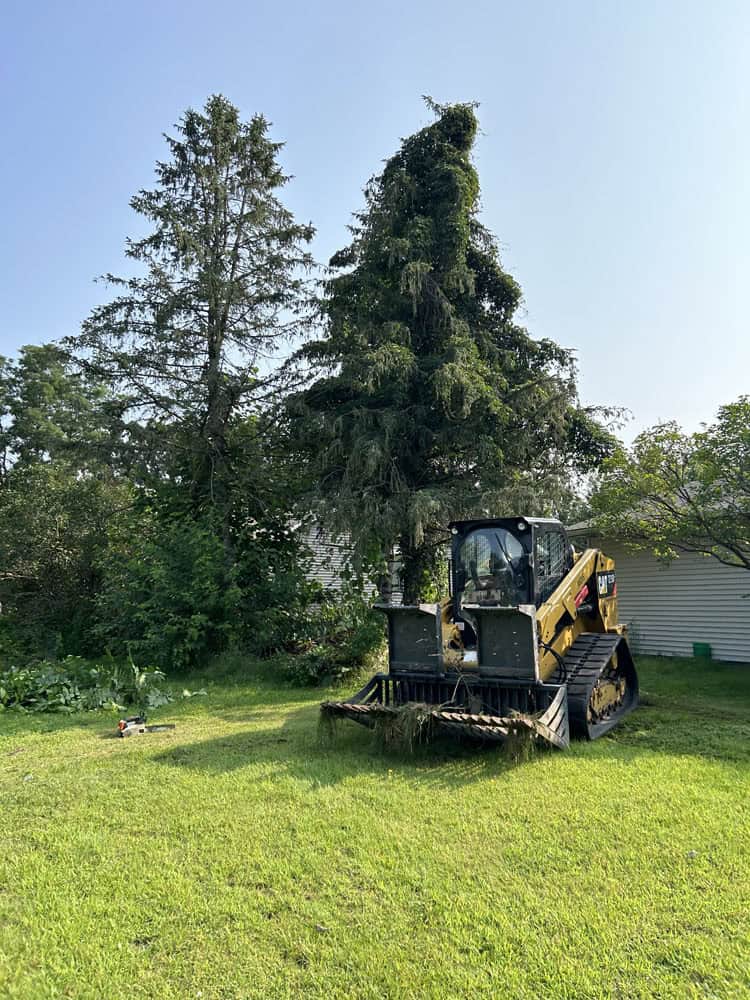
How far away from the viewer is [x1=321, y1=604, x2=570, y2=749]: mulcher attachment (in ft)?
18.6

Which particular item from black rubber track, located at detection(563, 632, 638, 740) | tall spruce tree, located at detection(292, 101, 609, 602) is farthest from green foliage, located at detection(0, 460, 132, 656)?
black rubber track, located at detection(563, 632, 638, 740)

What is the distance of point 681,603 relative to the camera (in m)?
12.6

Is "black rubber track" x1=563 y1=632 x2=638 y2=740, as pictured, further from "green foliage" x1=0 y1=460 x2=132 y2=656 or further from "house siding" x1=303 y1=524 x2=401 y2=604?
"green foliage" x1=0 y1=460 x2=132 y2=656

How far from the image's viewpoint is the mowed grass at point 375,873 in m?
2.72

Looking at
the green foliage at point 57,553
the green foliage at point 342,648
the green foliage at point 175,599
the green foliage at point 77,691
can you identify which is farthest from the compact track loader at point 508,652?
the green foliage at point 57,553

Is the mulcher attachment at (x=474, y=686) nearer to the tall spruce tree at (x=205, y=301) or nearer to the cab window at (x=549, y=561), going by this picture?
the cab window at (x=549, y=561)

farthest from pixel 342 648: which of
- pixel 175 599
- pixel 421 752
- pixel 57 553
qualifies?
pixel 57 553

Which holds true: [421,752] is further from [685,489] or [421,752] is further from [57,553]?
[57,553]

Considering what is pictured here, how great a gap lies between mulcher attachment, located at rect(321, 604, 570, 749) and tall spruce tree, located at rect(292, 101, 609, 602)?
463 centimetres

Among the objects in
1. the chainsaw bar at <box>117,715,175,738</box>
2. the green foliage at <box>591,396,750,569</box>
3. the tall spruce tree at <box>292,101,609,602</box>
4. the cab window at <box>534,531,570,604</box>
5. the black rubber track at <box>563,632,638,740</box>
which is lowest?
the chainsaw bar at <box>117,715,175,738</box>

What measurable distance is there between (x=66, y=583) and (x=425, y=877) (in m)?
14.1

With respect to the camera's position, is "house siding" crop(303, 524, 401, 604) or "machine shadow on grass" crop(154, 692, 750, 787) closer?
"machine shadow on grass" crop(154, 692, 750, 787)

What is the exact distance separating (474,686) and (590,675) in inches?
50.3

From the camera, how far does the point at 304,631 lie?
12.3 metres
